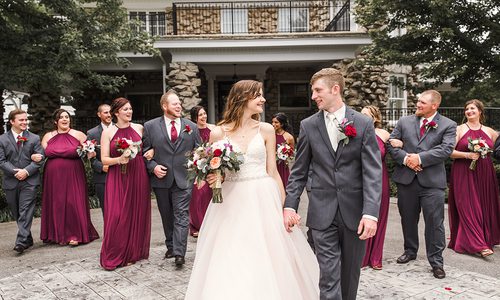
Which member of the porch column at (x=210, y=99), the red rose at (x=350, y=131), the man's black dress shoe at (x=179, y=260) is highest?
the porch column at (x=210, y=99)

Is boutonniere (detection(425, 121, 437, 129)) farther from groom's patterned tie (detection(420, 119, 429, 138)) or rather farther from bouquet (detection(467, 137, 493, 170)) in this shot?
bouquet (detection(467, 137, 493, 170))

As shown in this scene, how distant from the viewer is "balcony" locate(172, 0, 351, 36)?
19453 mm

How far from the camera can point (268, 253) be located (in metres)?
3.96

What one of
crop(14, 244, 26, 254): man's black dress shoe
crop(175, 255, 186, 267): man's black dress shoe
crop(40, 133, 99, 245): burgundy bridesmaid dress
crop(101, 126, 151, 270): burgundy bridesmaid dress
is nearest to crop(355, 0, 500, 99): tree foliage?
crop(101, 126, 151, 270): burgundy bridesmaid dress

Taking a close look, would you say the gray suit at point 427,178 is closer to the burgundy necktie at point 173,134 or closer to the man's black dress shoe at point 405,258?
the man's black dress shoe at point 405,258

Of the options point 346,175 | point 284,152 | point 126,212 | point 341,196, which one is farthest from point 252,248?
point 284,152

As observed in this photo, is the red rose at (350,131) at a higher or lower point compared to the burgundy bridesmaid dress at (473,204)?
higher

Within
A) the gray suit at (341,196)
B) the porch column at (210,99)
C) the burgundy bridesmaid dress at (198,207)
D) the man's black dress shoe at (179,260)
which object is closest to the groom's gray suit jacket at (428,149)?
the gray suit at (341,196)

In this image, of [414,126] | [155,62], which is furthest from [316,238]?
[155,62]

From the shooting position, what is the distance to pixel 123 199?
19.9 feet

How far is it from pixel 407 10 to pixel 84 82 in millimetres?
9076

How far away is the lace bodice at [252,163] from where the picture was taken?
14.1 ft

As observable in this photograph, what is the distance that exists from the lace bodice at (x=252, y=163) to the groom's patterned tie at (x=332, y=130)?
0.80 metres

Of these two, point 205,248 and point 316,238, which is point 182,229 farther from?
point 316,238
